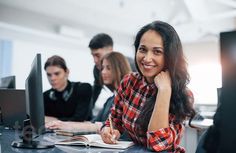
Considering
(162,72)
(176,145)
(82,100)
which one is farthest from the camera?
(82,100)

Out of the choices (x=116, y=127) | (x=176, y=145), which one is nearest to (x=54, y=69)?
(x=116, y=127)

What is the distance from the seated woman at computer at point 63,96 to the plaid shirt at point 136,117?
3.46ft

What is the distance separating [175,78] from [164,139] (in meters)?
0.29

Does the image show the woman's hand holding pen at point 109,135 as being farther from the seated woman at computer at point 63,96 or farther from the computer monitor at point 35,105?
the seated woman at computer at point 63,96

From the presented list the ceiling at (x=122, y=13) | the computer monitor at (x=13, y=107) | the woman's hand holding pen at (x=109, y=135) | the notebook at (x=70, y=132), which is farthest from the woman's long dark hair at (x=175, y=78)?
the ceiling at (x=122, y=13)

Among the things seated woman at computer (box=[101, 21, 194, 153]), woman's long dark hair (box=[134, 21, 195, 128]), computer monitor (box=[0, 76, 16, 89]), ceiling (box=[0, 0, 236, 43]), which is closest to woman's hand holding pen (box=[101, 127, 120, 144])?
seated woman at computer (box=[101, 21, 194, 153])

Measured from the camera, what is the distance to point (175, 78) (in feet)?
4.18

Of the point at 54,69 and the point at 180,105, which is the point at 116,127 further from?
the point at 54,69

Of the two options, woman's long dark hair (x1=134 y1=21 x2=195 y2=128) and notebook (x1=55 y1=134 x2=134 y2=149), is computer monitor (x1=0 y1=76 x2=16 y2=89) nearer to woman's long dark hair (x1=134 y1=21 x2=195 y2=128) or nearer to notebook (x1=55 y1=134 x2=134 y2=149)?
notebook (x1=55 y1=134 x2=134 y2=149)

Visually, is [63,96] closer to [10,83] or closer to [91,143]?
[10,83]

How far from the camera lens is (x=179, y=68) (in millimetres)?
1289

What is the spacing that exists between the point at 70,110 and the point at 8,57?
8.95 ft

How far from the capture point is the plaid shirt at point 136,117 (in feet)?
3.74

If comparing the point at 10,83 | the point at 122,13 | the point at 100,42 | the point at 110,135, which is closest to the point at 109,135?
the point at 110,135
